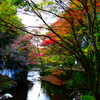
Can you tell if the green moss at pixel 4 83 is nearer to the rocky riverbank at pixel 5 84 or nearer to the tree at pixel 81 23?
the rocky riverbank at pixel 5 84

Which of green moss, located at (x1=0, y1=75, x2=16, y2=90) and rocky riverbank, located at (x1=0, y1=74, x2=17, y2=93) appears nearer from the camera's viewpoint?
rocky riverbank, located at (x1=0, y1=74, x2=17, y2=93)

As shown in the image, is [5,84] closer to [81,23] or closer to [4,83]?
[4,83]

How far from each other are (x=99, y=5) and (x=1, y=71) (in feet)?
41.7

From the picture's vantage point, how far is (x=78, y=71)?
972cm

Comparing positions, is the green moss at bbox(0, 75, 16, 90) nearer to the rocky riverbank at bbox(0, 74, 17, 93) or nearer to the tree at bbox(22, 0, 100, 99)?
the rocky riverbank at bbox(0, 74, 17, 93)

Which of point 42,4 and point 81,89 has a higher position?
point 42,4

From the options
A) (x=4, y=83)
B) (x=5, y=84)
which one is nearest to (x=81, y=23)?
(x=5, y=84)

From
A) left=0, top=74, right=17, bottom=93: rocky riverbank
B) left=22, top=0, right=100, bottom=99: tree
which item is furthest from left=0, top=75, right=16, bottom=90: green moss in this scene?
left=22, top=0, right=100, bottom=99: tree

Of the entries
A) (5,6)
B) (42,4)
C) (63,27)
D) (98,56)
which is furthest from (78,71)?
(5,6)

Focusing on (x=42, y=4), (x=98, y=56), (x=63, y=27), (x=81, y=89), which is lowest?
(x=81, y=89)

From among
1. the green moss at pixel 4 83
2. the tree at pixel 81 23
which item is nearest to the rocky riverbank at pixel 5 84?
Answer: the green moss at pixel 4 83

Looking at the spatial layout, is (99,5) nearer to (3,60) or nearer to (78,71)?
(78,71)


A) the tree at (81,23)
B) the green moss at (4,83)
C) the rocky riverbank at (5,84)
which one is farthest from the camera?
the green moss at (4,83)

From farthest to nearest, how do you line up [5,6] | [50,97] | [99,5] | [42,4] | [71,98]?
[50,97] < [71,98] < [99,5] < [42,4] < [5,6]
